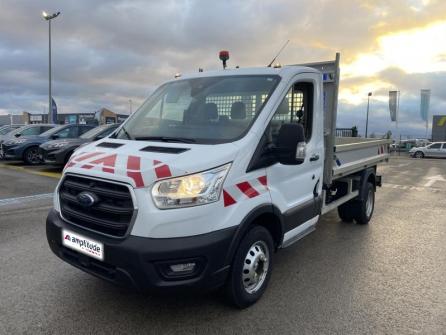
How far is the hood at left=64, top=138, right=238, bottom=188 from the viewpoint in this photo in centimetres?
277

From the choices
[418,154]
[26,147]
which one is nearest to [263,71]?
[26,147]

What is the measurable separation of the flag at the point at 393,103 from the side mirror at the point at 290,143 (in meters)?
45.3

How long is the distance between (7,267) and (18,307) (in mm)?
1122

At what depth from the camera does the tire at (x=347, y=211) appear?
6.45 metres

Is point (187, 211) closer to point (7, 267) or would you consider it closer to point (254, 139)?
point (254, 139)

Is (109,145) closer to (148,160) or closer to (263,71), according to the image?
(148,160)

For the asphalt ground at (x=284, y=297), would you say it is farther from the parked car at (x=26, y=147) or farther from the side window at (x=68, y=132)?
the parked car at (x=26, y=147)

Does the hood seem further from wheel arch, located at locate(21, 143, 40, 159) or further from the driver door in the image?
wheel arch, located at locate(21, 143, 40, 159)

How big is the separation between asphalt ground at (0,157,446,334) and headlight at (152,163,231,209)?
109cm

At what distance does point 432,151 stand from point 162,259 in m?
37.9

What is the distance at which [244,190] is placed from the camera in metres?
3.07

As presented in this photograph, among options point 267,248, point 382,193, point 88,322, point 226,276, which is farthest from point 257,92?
point 382,193

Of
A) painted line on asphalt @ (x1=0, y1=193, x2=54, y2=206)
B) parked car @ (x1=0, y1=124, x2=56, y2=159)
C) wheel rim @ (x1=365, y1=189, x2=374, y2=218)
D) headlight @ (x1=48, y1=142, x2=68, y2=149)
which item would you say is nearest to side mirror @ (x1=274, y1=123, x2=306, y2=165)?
wheel rim @ (x1=365, y1=189, x2=374, y2=218)

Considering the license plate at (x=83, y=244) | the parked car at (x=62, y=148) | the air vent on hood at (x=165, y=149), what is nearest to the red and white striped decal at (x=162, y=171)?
the air vent on hood at (x=165, y=149)
